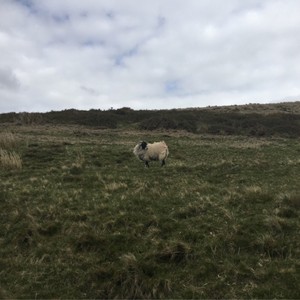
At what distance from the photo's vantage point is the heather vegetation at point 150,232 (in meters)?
8.41

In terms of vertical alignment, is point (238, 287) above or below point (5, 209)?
below

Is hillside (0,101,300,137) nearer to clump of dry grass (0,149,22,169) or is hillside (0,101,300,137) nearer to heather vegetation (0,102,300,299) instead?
heather vegetation (0,102,300,299)

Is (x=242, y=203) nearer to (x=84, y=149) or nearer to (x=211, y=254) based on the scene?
(x=211, y=254)

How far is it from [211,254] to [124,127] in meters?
29.0

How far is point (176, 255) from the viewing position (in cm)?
924

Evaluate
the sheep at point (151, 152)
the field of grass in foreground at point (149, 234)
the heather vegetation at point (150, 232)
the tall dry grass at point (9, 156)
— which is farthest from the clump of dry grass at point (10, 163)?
the sheep at point (151, 152)

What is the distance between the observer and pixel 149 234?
10094 millimetres

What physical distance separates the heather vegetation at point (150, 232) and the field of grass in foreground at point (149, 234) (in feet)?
0.08

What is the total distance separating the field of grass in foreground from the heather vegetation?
0.08ft

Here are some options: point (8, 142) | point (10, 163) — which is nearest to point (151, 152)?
point (10, 163)

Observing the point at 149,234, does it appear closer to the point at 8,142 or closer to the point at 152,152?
the point at 152,152

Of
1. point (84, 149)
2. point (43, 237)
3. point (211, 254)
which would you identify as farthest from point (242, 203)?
point (84, 149)

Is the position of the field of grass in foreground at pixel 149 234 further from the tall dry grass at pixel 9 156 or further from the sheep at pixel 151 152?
the sheep at pixel 151 152

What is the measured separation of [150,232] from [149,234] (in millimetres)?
81
